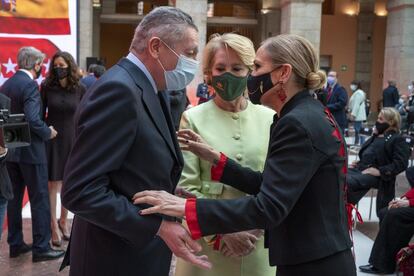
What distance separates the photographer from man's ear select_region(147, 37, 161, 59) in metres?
2.05

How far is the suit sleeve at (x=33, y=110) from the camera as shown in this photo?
16.7 feet

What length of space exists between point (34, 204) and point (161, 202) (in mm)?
3640

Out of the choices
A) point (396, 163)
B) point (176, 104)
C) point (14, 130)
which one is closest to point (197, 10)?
point (176, 104)

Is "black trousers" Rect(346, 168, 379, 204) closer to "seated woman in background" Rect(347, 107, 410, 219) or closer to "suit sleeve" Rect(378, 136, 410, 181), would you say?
"seated woman in background" Rect(347, 107, 410, 219)

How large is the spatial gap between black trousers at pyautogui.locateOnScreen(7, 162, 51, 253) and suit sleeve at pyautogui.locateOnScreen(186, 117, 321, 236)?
356cm

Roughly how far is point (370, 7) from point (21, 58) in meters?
21.3

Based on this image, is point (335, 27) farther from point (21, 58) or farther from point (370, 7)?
point (21, 58)

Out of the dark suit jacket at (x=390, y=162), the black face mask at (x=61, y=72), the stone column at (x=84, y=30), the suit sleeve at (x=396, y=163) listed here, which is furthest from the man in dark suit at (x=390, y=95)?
the black face mask at (x=61, y=72)

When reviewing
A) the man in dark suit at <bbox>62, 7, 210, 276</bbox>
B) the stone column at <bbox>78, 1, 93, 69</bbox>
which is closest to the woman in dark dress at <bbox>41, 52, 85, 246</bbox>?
the man in dark suit at <bbox>62, 7, 210, 276</bbox>

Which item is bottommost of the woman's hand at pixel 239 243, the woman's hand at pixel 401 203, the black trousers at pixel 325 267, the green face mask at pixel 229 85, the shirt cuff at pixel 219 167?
the woman's hand at pixel 401 203

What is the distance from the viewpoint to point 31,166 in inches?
204

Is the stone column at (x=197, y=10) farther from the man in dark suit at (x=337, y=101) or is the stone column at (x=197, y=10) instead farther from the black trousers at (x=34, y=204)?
the black trousers at (x=34, y=204)

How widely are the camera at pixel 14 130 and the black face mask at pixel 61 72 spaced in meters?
1.41

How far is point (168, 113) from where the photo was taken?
224cm
